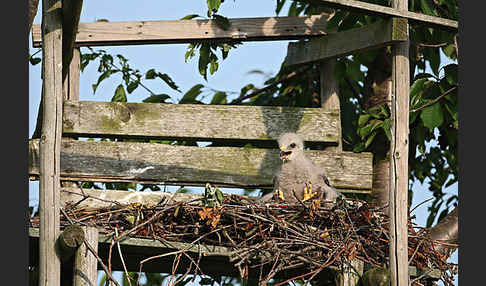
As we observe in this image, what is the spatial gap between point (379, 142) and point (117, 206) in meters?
3.63

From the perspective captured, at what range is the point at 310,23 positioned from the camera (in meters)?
8.94

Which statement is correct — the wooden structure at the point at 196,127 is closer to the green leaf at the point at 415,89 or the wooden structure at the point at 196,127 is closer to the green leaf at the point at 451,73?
the green leaf at the point at 415,89

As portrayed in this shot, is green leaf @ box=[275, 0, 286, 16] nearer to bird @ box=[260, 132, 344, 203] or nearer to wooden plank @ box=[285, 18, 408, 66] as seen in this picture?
wooden plank @ box=[285, 18, 408, 66]

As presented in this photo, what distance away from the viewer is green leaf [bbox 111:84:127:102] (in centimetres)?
977

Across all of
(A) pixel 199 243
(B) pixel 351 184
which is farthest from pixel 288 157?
(A) pixel 199 243

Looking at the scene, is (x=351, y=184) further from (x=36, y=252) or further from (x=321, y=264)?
(x=36, y=252)

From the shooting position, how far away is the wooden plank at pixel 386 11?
6.27 meters

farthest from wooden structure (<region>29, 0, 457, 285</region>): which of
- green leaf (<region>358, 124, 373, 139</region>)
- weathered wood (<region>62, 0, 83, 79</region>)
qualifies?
green leaf (<region>358, 124, 373, 139</region>)

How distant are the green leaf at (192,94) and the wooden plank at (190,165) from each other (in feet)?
4.15

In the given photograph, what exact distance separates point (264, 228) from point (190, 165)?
193cm

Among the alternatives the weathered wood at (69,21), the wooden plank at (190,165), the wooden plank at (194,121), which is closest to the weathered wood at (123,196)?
the wooden plank at (190,165)

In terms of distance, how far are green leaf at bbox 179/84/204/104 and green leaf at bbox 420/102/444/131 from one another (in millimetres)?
2759

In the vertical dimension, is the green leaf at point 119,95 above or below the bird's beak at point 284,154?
above

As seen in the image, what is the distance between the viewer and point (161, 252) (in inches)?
264
